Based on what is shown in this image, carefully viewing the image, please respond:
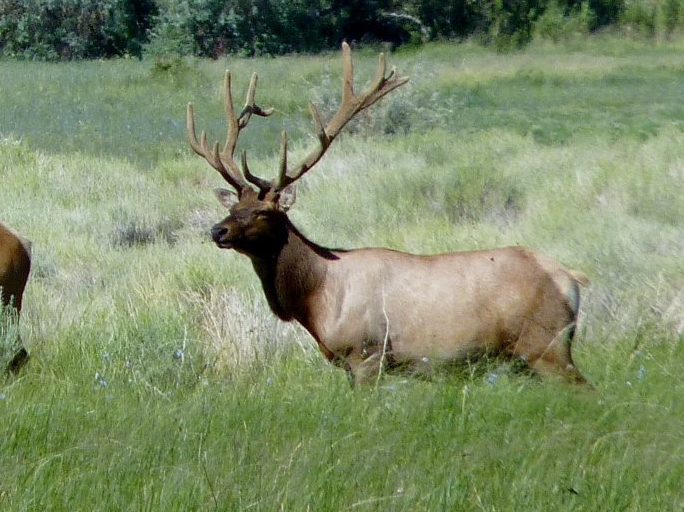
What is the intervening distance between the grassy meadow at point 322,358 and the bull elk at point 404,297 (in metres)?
0.18

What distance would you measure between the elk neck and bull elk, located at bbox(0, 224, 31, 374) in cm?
129

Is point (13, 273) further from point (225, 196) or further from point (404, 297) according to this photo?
point (404, 297)

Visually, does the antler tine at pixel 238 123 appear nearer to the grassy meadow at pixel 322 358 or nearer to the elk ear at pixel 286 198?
the elk ear at pixel 286 198

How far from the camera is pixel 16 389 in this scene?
6605 millimetres

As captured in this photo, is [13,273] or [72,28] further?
[72,28]

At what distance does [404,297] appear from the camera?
7078 mm

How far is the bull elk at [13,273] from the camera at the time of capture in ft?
24.0

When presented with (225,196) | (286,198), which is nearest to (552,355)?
(286,198)

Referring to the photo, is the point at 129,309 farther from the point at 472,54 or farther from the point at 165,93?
the point at 472,54

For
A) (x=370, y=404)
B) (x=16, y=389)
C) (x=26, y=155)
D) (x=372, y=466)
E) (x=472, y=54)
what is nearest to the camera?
(x=372, y=466)

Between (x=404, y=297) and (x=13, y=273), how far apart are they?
7.06 feet

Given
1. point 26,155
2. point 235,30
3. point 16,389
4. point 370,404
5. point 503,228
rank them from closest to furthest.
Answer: point 370,404 → point 16,389 → point 503,228 → point 26,155 → point 235,30

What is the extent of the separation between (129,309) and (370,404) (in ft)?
10.1

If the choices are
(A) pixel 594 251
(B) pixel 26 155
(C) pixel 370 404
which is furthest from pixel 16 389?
(B) pixel 26 155
